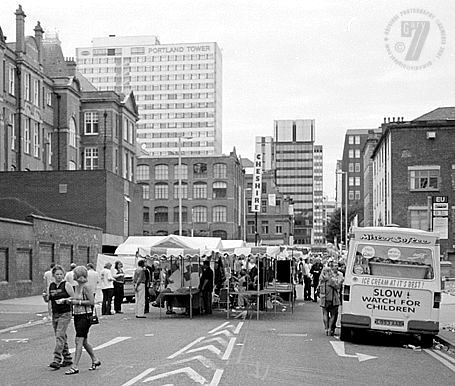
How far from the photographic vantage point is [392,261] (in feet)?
61.9

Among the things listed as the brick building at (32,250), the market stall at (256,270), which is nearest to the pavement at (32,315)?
the brick building at (32,250)

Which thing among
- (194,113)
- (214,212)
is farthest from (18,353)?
(194,113)

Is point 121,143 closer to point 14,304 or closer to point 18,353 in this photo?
point 14,304

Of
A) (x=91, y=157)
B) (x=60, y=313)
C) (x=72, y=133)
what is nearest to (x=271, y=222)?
Result: (x=91, y=157)

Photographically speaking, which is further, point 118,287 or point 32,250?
point 32,250

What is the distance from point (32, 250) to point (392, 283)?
22.0 m

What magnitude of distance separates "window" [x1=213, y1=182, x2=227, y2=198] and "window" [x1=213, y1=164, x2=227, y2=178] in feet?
3.76

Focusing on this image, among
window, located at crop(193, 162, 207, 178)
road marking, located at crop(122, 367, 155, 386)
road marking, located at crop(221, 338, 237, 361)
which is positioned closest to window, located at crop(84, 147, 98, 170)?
window, located at crop(193, 162, 207, 178)

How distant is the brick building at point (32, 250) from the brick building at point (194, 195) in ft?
218

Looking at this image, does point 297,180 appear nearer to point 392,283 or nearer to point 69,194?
point 69,194

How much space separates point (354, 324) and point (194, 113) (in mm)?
140838

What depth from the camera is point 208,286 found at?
2745 cm

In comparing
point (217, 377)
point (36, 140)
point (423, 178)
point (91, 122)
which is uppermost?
point (91, 122)

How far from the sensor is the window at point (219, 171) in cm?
11231
